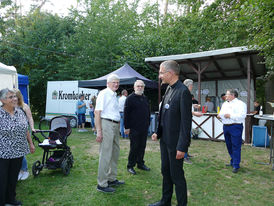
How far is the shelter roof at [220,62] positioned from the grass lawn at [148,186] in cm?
482

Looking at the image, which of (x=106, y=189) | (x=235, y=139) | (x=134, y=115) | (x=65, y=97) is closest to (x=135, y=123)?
(x=134, y=115)

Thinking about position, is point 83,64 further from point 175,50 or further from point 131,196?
point 131,196

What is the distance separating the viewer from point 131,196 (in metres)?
3.47

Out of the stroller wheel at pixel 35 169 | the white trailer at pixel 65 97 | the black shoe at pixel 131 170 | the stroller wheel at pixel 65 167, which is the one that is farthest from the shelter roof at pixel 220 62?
the stroller wheel at pixel 35 169

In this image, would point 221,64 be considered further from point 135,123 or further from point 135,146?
point 135,146

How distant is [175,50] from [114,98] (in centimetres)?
1221

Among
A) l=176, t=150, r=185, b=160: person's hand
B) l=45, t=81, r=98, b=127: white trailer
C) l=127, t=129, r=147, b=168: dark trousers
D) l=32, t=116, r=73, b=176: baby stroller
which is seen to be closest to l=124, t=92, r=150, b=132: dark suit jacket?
l=127, t=129, r=147, b=168: dark trousers

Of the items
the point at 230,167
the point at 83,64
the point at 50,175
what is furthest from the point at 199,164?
the point at 83,64

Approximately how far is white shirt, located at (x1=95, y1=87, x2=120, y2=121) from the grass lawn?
1.26 metres

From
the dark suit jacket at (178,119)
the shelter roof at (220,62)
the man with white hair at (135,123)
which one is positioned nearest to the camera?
the dark suit jacket at (178,119)

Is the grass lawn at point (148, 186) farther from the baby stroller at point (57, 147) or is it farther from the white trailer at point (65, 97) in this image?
the white trailer at point (65, 97)

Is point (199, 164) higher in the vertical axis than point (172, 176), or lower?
lower

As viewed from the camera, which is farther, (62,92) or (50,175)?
(62,92)

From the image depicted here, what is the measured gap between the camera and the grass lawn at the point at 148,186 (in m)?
3.34
